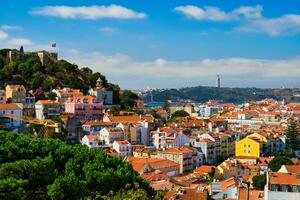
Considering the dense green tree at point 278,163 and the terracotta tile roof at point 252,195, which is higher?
the terracotta tile roof at point 252,195

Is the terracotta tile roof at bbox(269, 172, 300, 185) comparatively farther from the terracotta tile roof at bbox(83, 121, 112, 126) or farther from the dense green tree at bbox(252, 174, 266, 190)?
the terracotta tile roof at bbox(83, 121, 112, 126)

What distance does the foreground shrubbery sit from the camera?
A: 18875 mm

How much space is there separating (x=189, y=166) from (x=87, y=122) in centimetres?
1376

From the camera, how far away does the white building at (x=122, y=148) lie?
5056cm

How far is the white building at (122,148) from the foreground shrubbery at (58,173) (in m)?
24.4

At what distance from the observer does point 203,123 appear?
69188mm

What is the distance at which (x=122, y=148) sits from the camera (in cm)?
5075

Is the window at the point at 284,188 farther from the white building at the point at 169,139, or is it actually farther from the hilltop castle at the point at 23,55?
the hilltop castle at the point at 23,55

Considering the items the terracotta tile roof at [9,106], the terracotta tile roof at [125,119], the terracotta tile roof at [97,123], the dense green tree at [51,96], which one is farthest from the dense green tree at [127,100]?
the terracotta tile roof at [9,106]

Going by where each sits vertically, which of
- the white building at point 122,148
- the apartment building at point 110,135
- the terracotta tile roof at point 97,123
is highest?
the terracotta tile roof at point 97,123

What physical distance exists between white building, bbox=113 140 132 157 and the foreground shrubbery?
24393 millimetres

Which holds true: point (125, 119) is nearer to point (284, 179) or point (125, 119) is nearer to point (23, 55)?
point (23, 55)

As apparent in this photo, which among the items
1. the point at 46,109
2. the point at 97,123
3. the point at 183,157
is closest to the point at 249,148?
the point at 183,157

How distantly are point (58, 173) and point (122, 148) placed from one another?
28.9 metres
